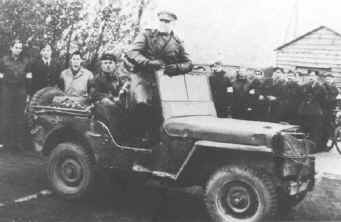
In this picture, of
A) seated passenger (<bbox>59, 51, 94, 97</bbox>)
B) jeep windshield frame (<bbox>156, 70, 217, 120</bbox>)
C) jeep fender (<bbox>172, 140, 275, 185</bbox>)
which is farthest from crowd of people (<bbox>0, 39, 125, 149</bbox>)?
jeep fender (<bbox>172, 140, 275, 185</bbox>)

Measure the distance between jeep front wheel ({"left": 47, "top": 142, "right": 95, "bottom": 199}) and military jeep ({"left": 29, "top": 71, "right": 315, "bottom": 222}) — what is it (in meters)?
0.01

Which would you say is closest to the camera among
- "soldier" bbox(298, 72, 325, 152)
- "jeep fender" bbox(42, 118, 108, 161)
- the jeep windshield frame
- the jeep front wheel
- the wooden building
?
the jeep windshield frame

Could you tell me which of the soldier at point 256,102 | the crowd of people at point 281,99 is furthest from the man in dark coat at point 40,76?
the soldier at point 256,102

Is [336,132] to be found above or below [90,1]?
below

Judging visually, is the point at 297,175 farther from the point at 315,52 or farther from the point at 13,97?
the point at 315,52

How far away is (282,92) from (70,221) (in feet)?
23.8

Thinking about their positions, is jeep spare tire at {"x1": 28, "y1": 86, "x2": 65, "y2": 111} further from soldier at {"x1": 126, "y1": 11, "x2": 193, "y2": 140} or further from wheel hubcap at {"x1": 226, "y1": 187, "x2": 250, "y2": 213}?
wheel hubcap at {"x1": 226, "y1": 187, "x2": 250, "y2": 213}

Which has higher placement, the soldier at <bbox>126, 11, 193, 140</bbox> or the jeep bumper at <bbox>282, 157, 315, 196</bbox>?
the soldier at <bbox>126, 11, 193, 140</bbox>

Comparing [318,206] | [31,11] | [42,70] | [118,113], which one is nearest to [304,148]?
[318,206]

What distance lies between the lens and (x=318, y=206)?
615 cm

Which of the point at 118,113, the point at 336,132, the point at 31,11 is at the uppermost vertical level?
the point at 31,11

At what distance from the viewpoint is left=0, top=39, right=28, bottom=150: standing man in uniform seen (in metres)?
8.74

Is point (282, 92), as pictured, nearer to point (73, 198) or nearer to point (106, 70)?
point (106, 70)

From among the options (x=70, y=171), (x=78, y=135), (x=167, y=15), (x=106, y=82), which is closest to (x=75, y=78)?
(x=106, y=82)
